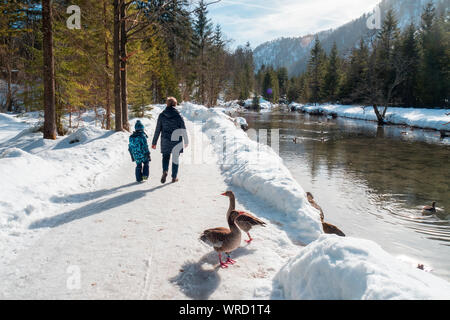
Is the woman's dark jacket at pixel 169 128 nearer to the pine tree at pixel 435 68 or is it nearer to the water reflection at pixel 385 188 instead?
the water reflection at pixel 385 188

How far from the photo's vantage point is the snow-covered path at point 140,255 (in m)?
3.46

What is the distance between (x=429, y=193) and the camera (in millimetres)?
11695

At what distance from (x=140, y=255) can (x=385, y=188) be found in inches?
449

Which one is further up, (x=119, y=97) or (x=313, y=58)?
(x=313, y=58)

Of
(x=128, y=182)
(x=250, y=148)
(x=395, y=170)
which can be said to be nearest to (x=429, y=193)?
(x=395, y=170)

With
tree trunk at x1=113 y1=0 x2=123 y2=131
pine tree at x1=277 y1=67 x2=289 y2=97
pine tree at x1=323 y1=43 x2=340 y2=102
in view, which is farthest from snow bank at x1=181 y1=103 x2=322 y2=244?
pine tree at x1=277 y1=67 x2=289 y2=97

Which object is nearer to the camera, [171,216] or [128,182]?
[171,216]

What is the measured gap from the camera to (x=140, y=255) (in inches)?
167

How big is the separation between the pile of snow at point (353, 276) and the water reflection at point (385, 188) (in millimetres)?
4638

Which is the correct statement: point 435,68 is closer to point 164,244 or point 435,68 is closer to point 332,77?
point 332,77

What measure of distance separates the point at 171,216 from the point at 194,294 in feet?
8.20

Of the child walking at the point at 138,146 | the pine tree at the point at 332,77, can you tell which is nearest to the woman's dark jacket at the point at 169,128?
the child walking at the point at 138,146

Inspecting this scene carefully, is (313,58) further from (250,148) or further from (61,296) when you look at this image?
(61,296)

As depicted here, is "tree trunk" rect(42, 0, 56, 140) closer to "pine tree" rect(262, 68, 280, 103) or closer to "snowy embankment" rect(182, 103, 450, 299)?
"snowy embankment" rect(182, 103, 450, 299)
